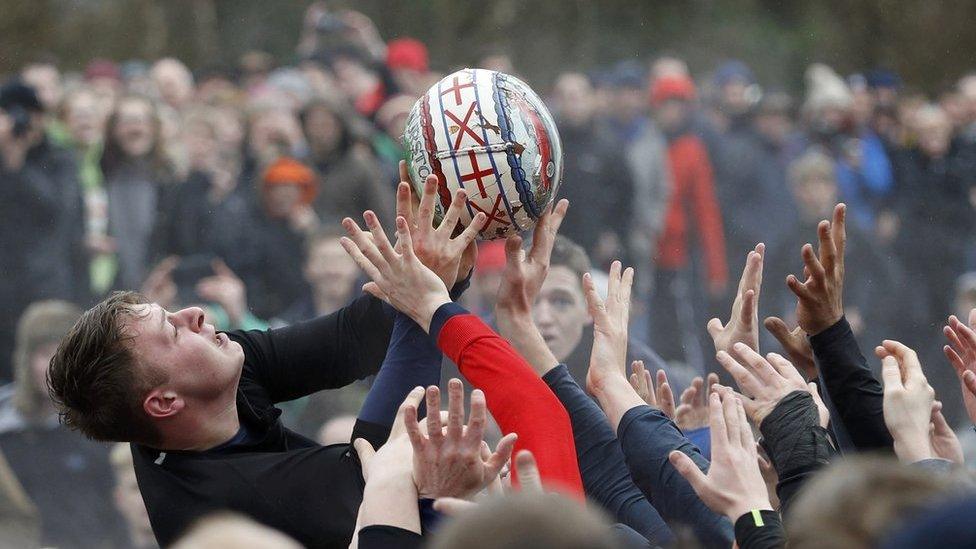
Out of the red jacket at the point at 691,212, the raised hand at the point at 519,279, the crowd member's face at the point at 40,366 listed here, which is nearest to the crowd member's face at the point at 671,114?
the red jacket at the point at 691,212

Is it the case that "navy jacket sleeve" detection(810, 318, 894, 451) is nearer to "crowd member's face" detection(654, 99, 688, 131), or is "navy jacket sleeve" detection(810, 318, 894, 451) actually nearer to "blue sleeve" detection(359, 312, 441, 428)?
"blue sleeve" detection(359, 312, 441, 428)

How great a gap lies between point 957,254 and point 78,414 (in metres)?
7.97

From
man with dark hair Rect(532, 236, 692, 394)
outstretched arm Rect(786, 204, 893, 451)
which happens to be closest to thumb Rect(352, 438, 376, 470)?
outstretched arm Rect(786, 204, 893, 451)

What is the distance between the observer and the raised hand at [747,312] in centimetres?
386

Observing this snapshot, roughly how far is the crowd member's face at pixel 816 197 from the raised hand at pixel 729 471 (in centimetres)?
721

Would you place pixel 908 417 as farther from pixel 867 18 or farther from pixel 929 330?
pixel 867 18

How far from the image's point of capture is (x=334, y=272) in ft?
27.4

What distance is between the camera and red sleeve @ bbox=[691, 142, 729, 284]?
1084 centimetres

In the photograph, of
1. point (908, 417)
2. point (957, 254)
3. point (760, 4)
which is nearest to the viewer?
point (908, 417)

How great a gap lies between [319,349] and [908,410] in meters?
1.62

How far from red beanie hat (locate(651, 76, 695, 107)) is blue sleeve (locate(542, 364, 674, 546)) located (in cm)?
767

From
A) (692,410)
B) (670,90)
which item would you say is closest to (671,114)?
(670,90)

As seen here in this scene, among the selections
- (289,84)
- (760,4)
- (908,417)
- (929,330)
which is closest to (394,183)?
(289,84)

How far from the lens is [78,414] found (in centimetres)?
362
